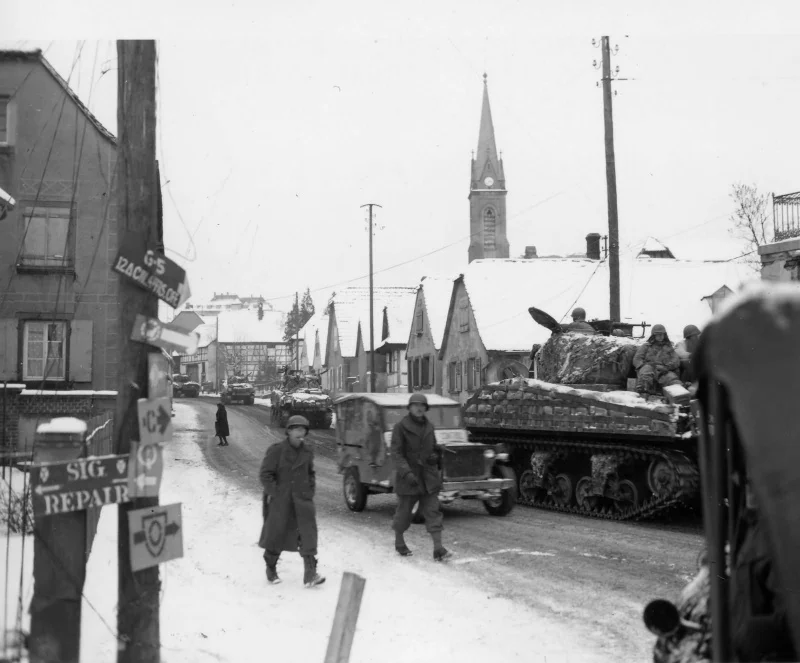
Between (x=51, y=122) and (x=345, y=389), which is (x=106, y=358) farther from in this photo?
(x=345, y=389)

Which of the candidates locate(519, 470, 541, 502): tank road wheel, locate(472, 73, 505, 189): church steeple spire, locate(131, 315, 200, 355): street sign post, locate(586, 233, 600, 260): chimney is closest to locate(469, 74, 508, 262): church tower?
locate(472, 73, 505, 189): church steeple spire

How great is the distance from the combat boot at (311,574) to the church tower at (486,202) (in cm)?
7017

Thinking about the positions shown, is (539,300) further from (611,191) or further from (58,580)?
(58,580)

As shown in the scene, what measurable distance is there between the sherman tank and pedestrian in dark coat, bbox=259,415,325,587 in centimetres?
554

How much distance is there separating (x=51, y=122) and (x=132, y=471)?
1090 centimetres

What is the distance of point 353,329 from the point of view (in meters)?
57.5

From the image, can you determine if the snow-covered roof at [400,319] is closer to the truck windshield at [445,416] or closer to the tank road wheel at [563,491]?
the truck windshield at [445,416]

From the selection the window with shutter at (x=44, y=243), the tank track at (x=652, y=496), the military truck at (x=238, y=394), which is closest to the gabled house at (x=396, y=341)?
the military truck at (x=238, y=394)

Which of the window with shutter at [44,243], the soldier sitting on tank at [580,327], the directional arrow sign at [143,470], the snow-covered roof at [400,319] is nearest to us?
the directional arrow sign at [143,470]

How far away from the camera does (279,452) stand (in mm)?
8664

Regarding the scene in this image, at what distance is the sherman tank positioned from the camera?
485 inches

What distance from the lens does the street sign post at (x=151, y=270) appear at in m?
4.92

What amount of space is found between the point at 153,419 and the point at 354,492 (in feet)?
29.5

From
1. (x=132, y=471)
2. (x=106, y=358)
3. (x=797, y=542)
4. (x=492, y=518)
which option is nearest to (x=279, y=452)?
(x=132, y=471)
